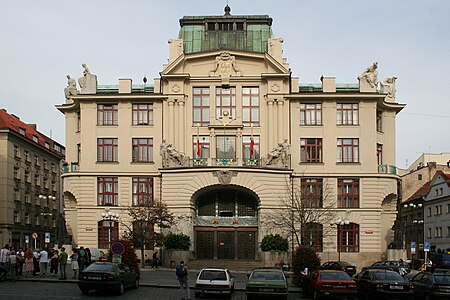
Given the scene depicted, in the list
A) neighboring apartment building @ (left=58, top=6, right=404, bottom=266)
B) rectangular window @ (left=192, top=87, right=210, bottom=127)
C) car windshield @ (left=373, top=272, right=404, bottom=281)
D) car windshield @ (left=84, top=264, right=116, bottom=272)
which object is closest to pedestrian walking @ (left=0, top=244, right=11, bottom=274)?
car windshield @ (left=84, top=264, right=116, bottom=272)

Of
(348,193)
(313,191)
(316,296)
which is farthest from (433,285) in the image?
(348,193)

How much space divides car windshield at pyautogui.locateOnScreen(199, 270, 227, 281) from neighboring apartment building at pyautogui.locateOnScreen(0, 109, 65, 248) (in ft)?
116

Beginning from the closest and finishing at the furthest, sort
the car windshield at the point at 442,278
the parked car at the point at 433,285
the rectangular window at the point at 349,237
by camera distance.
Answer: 1. the parked car at the point at 433,285
2. the car windshield at the point at 442,278
3. the rectangular window at the point at 349,237

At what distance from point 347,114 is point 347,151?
339cm

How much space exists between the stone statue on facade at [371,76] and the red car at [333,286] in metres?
34.7

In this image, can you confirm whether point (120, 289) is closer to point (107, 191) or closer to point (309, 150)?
point (107, 191)

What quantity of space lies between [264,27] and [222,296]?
37035 millimetres

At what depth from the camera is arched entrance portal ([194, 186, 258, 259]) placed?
60.1 metres

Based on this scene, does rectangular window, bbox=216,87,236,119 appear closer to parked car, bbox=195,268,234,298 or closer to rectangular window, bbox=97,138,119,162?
rectangular window, bbox=97,138,119,162

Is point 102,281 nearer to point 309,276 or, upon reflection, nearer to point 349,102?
point 309,276

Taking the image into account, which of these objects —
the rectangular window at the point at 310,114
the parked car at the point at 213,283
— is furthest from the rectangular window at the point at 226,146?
the parked car at the point at 213,283

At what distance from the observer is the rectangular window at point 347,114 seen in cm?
6191

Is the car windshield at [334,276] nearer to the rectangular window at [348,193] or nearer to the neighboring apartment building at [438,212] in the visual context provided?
the rectangular window at [348,193]

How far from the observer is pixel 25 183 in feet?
258
